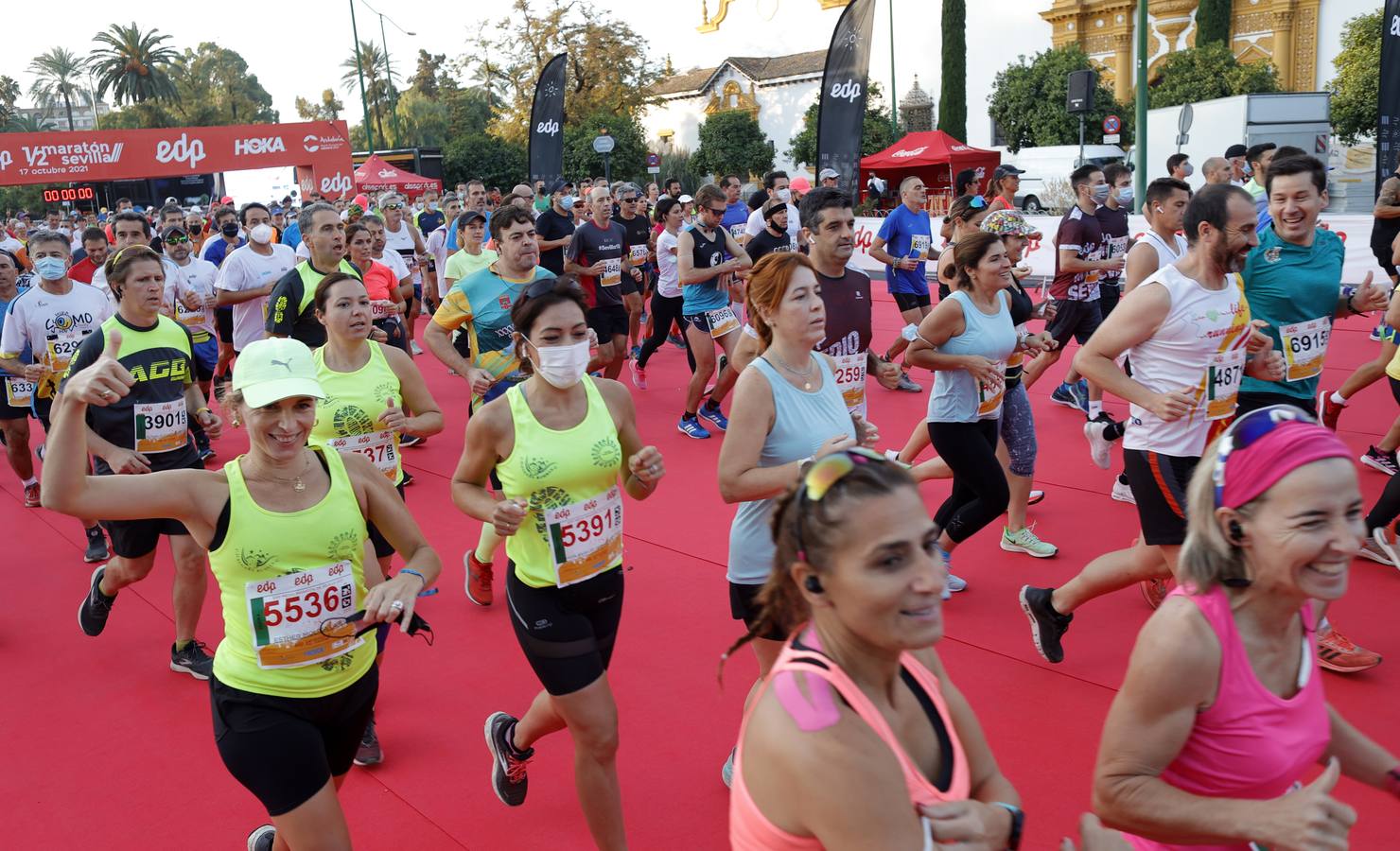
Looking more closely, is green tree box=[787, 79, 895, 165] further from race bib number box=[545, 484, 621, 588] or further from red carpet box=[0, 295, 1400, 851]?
race bib number box=[545, 484, 621, 588]

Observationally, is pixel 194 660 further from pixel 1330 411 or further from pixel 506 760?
pixel 1330 411

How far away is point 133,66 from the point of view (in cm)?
7131

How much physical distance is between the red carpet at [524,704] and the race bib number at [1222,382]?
1.19 meters

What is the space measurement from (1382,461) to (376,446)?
609cm

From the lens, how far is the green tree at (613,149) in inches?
1667

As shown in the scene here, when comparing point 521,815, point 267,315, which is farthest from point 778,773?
point 267,315

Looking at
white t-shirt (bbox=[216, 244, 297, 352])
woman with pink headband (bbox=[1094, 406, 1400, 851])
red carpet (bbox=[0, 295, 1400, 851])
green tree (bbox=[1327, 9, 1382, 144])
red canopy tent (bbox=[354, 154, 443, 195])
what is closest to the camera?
woman with pink headband (bbox=[1094, 406, 1400, 851])

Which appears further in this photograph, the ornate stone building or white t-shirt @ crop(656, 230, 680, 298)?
the ornate stone building

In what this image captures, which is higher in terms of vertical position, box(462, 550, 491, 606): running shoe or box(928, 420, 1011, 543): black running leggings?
box(928, 420, 1011, 543): black running leggings

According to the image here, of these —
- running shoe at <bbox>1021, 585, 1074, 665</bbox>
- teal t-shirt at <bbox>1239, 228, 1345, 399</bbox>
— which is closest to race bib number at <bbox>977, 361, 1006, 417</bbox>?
running shoe at <bbox>1021, 585, 1074, 665</bbox>

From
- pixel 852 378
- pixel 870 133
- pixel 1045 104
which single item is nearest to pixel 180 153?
pixel 870 133

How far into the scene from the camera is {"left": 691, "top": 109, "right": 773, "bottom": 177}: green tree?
45.2 metres

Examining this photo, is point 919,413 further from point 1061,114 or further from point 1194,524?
point 1061,114

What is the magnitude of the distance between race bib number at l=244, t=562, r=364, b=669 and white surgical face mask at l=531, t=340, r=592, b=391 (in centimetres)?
96
